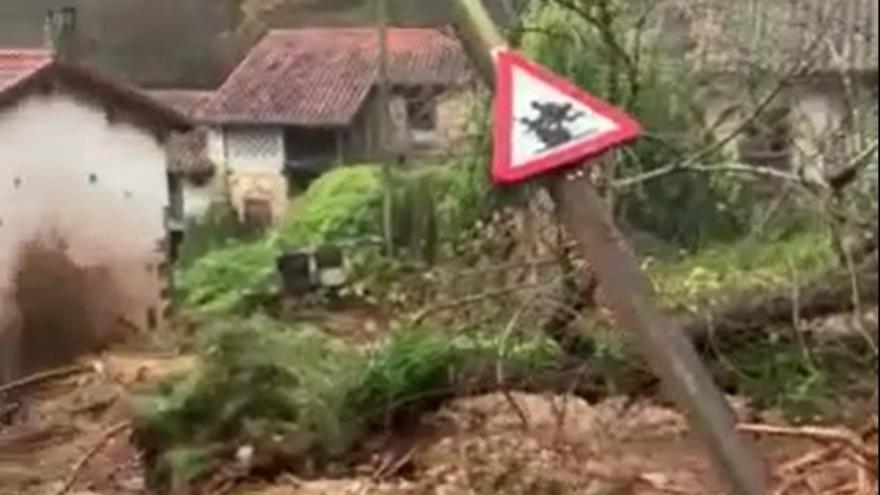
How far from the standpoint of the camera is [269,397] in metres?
5.15

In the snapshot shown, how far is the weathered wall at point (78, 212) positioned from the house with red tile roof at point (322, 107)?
460 mm

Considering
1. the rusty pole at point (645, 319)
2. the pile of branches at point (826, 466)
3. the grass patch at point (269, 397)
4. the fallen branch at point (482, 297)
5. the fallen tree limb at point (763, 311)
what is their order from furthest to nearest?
the fallen branch at point (482, 297), the grass patch at point (269, 397), the fallen tree limb at point (763, 311), the rusty pole at point (645, 319), the pile of branches at point (826, 466)

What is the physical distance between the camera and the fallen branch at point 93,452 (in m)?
4.85

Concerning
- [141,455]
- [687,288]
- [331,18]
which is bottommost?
→ [141,455]

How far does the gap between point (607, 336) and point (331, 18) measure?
1.46m

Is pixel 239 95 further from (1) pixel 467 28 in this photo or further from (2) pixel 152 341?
(1) pixel 467 28

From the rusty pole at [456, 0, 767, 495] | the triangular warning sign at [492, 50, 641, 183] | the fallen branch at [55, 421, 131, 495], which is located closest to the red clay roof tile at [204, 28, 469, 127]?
the fallen branch at [55, 421, 131, 495]

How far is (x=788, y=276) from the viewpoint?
5.41 m

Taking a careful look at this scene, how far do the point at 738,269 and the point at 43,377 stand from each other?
2.18m

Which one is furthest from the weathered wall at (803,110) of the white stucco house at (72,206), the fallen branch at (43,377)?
the fallen branch at (43,377)

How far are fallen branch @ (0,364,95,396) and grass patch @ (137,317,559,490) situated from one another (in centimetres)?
31

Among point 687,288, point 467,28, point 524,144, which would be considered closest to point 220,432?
point 687,288

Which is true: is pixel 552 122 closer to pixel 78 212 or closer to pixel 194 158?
pixel 78 212

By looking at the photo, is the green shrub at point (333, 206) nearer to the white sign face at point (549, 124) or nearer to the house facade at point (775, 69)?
the house facade at point (775, 69)
